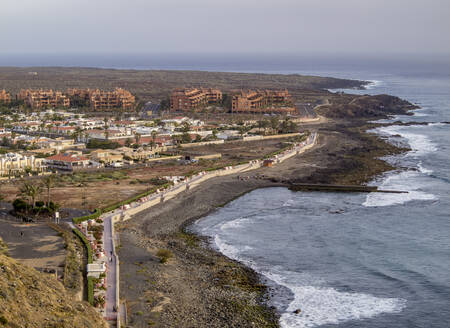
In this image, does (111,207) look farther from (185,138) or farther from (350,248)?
(185,138)

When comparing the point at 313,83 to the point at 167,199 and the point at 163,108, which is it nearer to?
the point at 163,108

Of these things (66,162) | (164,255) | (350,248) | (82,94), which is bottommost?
(350,248)

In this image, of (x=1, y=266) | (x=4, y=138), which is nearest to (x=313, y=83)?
(x=4, y=138)

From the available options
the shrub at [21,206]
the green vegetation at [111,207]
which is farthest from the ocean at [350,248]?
the shrub at [21,206]

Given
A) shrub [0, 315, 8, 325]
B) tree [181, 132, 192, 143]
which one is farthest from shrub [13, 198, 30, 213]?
tree [181, 132, 192, 143]

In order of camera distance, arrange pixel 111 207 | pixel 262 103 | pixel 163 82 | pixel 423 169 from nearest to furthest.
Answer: pixel 111 207, pixel 423 169, pixel 262 103, pixel 163 82

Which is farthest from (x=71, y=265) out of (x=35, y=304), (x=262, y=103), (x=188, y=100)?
(x=262, y=103)
